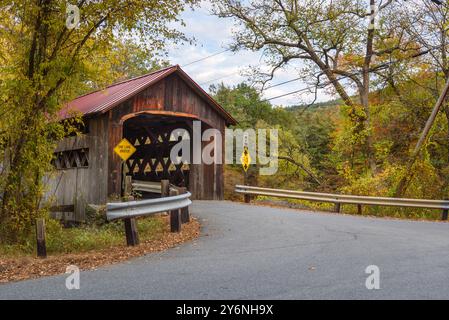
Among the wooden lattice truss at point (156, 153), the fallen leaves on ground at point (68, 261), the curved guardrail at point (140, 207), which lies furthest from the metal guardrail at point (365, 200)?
the fallen leaves on ground at point (68, 261)

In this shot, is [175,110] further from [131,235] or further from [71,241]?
[131,235]

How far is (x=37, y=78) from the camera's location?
25.8 feet

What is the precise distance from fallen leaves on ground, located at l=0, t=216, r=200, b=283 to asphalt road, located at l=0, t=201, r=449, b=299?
12.1 inches

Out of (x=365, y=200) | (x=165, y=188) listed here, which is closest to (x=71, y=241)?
(x=165, y=188)

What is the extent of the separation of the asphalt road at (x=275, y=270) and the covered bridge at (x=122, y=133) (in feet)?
18.1

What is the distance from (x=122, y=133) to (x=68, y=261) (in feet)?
30.7

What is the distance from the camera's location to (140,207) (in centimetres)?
773

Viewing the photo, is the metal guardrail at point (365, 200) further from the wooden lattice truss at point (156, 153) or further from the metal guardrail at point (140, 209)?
the metal guardrail at point (140, 209)

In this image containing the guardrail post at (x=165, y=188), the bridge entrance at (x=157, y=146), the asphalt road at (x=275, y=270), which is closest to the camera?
the asphalt road at (x=275, y=270)

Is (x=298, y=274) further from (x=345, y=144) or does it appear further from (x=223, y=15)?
(x=223, y=15)

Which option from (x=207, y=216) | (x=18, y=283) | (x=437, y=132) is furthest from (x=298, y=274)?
(x=437, y=132)

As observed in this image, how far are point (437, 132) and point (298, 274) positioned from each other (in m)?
17.3

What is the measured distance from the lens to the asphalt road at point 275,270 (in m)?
4.68

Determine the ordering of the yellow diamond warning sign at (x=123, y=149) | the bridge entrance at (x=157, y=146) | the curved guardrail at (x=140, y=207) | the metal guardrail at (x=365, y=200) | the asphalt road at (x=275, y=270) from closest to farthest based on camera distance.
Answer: the asphalt road at (x=275, y=270)
the curved guardrail at (x=140, y=207)
the yellow diamond warning sign at (x=123, y=149)
the metal guardrail at (x=365, y=200)
the bridge entrance at (x=157, y=146)
